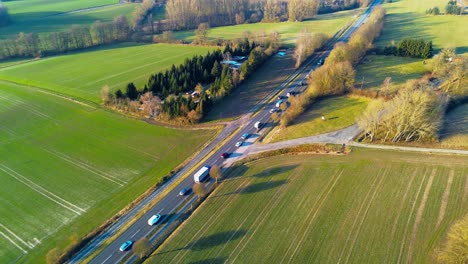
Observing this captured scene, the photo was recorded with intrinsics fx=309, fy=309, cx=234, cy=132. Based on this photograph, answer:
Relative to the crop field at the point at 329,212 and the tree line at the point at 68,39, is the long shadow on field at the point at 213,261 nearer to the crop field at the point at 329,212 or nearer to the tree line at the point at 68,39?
the crop field at the point at 329,212

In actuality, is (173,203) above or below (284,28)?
below

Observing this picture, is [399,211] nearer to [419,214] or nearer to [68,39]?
[419,214]

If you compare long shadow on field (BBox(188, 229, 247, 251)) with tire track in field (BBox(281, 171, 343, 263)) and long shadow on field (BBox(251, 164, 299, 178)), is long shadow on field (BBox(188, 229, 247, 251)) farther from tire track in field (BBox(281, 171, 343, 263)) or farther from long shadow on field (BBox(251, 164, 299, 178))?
long shadow on field (BBox(251, 164, 299, 178))

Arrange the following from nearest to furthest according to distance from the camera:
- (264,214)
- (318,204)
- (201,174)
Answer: (264,214)
(318,204)
(201,174)

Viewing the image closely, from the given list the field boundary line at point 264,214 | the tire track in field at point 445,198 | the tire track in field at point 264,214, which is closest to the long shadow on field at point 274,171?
the tire track in field at point 264,214

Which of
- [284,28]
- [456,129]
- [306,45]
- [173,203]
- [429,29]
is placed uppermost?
[284,28]

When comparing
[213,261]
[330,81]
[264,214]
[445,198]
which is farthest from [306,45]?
[213,261]
